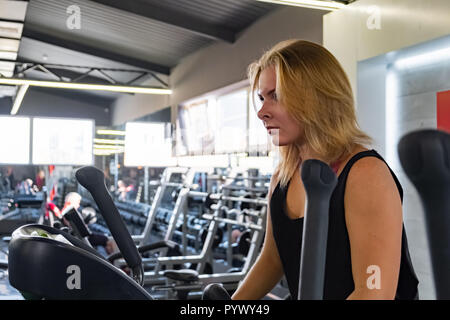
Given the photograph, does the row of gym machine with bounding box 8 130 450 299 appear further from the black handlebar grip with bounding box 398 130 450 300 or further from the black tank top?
the black tank top

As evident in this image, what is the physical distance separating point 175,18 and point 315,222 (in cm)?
537

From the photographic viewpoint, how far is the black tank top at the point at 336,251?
667 mm

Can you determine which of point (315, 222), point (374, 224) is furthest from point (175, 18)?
point (315, 222)

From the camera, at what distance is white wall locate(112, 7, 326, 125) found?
472cm

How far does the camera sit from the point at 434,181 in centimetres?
22

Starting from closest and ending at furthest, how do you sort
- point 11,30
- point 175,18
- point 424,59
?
point 424,59 → point 11,30 → point 175,18

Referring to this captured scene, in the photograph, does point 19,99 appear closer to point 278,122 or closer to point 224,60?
point 224,60

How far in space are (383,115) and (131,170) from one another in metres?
3.03

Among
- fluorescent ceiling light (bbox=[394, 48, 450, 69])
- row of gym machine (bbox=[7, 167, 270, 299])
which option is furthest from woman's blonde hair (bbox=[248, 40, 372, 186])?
row of gym machine (bbox=[7, 167, 270, 299])

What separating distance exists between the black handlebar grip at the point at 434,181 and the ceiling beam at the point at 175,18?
16.3ft

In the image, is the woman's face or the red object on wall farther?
the red object on wall

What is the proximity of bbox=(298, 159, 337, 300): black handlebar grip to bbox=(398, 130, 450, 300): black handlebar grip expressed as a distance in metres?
0.05

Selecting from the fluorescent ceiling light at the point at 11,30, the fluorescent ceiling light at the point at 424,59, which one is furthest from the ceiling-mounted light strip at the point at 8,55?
the fluorescent ceiling light at the point at 424,59
